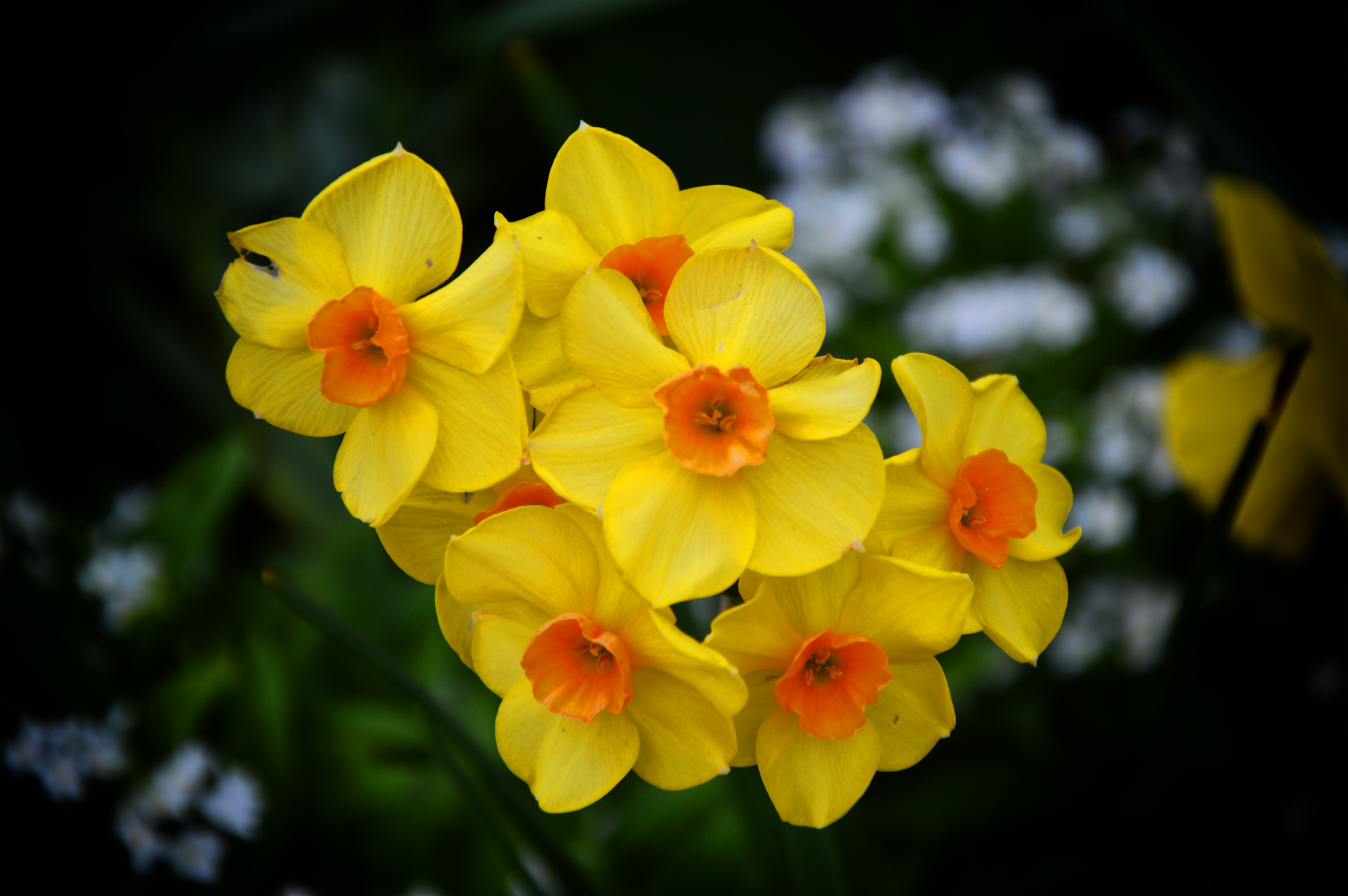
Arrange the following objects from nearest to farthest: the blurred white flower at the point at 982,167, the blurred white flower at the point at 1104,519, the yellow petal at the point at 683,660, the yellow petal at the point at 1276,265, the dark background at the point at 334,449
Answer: the yellow petal at the point at 683,660 → the yellow petal at the point at 1276,265 → the dark background at the point at 334,449 → the blurred white flower at the point at 1104,519 → the blurred white flower at the point at 982,167

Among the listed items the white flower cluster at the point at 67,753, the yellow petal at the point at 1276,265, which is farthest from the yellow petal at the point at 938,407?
the white flower cluster at the point at 67,753

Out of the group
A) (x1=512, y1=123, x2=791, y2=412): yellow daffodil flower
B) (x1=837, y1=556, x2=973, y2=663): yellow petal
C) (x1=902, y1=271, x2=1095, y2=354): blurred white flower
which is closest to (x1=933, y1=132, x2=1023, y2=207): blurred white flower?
(x1=902, y1=271, x2=1095, y2=354): blurred white flower

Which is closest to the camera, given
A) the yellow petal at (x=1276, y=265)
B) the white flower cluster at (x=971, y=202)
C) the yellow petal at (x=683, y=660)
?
the yellow petal at (x=683, y=660)

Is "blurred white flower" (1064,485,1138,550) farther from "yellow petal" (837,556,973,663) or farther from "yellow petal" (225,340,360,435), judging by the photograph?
"yellow petal" (225,340,360,435)

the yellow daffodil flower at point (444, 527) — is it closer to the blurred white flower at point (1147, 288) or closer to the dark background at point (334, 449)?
the dark background at point (334, 449)

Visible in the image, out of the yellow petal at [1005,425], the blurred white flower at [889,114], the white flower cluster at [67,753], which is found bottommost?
the white flower cluster at [67,753]

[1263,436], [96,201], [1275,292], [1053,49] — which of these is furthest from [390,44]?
[1263,436]
